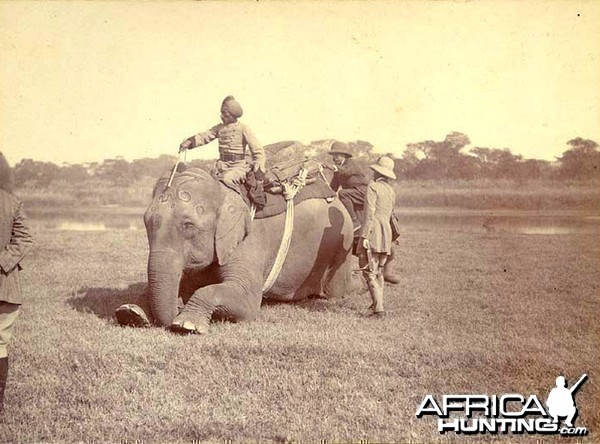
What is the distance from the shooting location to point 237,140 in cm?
726

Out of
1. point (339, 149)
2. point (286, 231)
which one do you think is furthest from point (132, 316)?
point (339, 149)

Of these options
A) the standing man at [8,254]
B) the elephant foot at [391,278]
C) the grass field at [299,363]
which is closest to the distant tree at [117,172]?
the grass field at [299,363]

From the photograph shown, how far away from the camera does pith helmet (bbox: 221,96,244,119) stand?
7.12 metres

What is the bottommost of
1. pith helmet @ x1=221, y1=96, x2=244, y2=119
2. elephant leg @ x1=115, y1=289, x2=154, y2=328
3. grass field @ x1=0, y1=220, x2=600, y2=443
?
grass field @ x1=0, y1=220, x2=600, y2=443

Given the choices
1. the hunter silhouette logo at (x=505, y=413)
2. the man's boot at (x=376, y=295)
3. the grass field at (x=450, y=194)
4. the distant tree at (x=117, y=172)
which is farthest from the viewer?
the distant tree at (x=117, y=172)

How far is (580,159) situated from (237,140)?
5614 mm

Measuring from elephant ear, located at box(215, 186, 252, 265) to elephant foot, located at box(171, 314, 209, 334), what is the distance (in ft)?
2.36

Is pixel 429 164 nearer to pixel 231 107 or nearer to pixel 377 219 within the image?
pixel 377 219

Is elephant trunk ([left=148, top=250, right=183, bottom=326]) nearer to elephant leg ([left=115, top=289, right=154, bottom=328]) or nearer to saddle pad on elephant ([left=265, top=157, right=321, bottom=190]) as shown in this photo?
elephant leg ([left=115, top=289, right=154, bottom=328])

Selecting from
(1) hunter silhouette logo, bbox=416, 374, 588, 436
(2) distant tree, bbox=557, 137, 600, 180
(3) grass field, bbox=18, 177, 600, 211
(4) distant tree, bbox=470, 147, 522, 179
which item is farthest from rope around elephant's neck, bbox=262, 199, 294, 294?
(3) grass field, bbox=18, 177, 600, 211

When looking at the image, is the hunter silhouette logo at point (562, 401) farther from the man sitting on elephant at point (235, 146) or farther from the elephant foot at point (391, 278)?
the elephant foot at point (391, 278)

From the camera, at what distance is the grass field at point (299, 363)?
14.6 feet

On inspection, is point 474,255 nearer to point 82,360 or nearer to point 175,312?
point 175,312

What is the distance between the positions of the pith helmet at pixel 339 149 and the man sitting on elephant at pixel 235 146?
4.62ft
